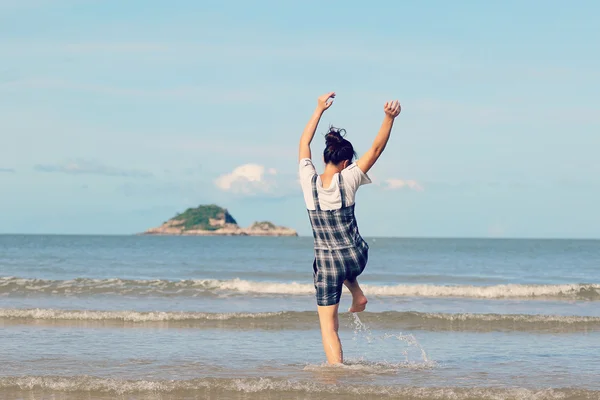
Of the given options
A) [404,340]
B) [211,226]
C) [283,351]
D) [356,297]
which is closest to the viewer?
[356,297]

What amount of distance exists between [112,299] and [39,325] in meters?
5.22

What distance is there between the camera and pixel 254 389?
23.0 ft

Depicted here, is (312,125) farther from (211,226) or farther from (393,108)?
(211,226)

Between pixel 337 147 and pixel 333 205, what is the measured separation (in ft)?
1.80

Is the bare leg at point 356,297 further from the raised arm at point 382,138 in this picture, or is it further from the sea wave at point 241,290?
the sea wave at point 241,290

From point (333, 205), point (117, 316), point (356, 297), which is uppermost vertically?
point (333, 205)

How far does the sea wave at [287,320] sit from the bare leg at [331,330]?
427 cm

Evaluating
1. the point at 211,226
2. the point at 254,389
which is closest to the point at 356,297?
the point at 254,389

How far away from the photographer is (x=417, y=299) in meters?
17.8

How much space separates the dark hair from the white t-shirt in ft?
0.40

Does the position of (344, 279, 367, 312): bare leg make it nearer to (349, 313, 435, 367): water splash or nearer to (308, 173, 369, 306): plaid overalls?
(308, 173, 369, 306): plaid overalls

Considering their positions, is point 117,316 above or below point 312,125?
below

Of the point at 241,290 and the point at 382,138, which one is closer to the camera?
the point at 382,138

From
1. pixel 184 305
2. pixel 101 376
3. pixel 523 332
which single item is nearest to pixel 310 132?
pixel 101 376
